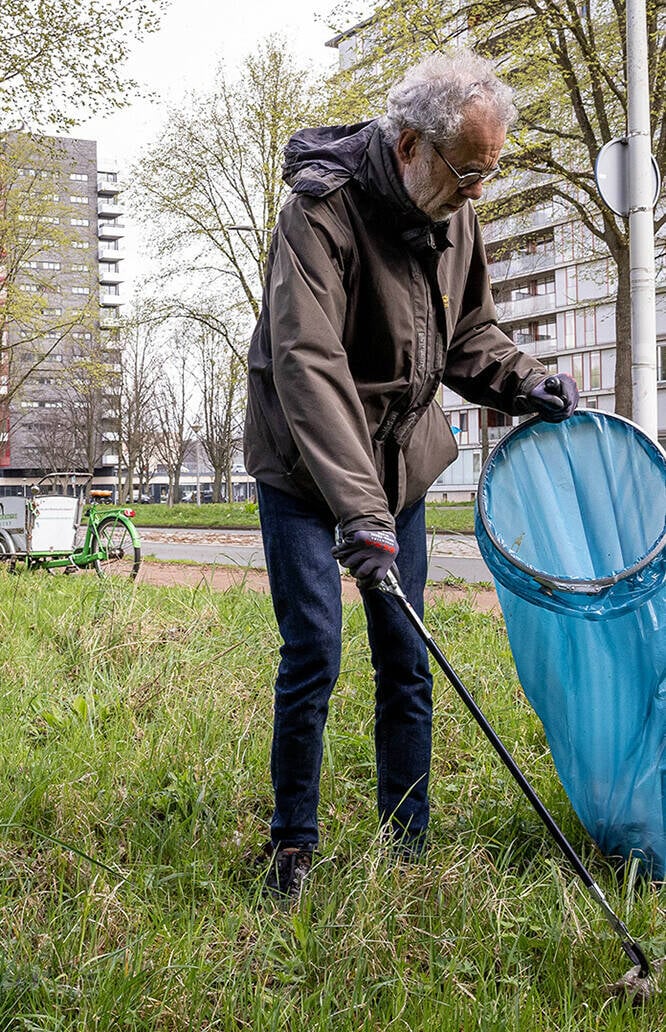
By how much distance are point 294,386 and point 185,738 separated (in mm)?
1466

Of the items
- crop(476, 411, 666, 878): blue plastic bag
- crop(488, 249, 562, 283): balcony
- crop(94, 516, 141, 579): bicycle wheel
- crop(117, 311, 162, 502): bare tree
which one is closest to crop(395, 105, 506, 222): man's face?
crop(476, 411, 666, 878): blue plastic bag

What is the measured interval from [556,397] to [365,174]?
0.70 meters

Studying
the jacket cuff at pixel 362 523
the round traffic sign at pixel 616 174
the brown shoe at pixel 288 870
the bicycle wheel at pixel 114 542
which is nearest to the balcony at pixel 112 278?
the bicycle wheel at pixel 114 542

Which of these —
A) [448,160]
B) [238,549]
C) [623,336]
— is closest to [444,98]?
[448,160]

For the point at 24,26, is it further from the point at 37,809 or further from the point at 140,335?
the point at 140,335

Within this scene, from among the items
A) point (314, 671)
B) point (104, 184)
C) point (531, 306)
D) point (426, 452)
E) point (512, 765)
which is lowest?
point (512, 765)

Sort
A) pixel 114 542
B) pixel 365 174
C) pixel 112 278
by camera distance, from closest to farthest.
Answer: pixel 365 174, pixel 114 542, pixel 112 278

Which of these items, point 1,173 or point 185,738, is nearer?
point 185,738

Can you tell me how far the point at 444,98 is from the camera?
2.18 meters

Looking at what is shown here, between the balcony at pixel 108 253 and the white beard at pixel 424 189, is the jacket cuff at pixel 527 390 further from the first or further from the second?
the balcony at pixel 108 253

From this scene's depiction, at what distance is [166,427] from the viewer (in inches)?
1847

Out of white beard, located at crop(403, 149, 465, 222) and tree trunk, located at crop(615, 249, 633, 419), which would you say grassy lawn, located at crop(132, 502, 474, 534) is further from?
white beard, located at crop(403, 149, 465, 222)

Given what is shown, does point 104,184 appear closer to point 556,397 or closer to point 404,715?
point 556,397

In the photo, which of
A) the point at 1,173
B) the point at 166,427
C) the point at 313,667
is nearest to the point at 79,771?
the point at 313,667
